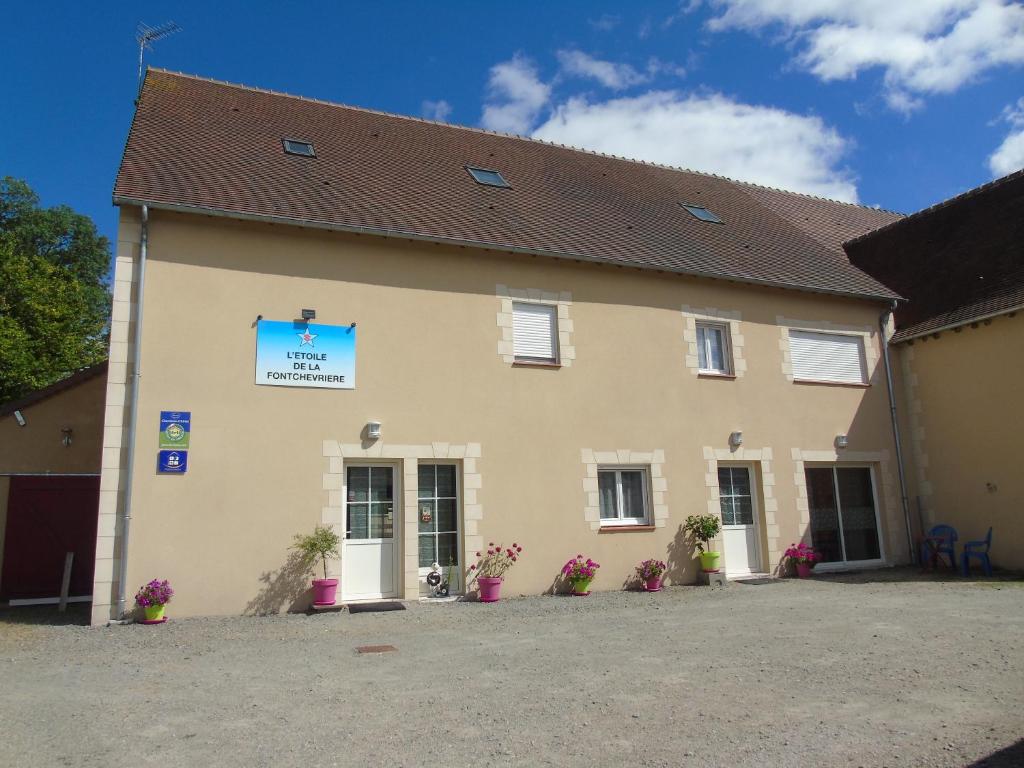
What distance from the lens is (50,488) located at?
35.1ft

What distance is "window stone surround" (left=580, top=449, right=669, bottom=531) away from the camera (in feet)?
34.7

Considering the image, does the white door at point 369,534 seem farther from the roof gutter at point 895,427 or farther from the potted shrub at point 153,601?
the roof gutter at point 895,427

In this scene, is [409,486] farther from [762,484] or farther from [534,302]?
[762,484]

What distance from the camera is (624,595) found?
33.0 feet

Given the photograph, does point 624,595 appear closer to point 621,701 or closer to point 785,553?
point 785,553

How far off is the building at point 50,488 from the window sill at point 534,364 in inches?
240

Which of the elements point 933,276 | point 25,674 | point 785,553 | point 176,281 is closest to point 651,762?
point 25,674

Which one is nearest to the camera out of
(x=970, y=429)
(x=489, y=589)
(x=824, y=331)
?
(x=489, y=589)

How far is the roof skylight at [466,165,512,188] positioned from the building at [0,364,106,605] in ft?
21.5

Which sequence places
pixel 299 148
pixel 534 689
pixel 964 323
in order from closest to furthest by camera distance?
pixel 534 689 → pixel 299 148 → pixel 964 323

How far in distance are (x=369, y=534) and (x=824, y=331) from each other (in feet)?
27.0

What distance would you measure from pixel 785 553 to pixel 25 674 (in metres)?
9.76

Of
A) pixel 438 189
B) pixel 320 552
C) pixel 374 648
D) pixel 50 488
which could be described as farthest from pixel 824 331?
pixel 50 488

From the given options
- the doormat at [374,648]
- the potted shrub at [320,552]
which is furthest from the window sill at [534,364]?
the doormat at [374,648]
